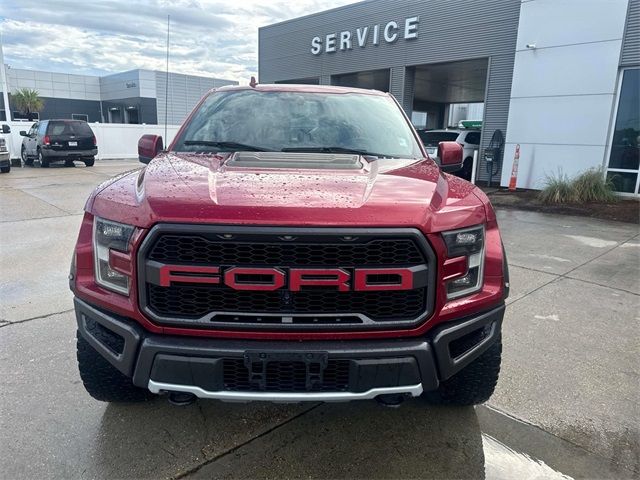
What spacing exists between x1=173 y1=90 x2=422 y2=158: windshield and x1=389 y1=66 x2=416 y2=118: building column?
1320 cm

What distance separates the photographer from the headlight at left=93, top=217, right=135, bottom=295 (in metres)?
1.94

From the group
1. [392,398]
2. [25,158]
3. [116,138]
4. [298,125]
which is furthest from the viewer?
[116,138]

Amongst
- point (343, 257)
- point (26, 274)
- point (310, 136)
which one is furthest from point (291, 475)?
point (26, 274)

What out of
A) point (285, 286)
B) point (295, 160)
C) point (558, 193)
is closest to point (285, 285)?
point (285, 286)

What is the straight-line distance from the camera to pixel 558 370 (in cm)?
316

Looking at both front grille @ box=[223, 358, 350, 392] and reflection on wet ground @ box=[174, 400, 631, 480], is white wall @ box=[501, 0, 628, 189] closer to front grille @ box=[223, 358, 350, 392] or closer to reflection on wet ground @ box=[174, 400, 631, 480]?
reflection on wet ground @ box=[174, 400, 631, 480]

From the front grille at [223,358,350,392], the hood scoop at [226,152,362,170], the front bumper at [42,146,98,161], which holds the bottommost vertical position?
the front grille at [223,358,350,392]

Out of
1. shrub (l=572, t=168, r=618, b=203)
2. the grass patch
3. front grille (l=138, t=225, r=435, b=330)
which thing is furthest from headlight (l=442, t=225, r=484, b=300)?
shrub (l=572, t=168, r=618, b=203)

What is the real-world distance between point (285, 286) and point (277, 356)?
281mm

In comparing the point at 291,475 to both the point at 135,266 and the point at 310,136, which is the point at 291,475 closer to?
the point at 135,266

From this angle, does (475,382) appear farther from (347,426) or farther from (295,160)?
(295,160)

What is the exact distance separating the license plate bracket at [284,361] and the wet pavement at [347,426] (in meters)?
0.59

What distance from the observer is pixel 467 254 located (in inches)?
79.8

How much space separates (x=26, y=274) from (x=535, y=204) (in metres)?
10.0
